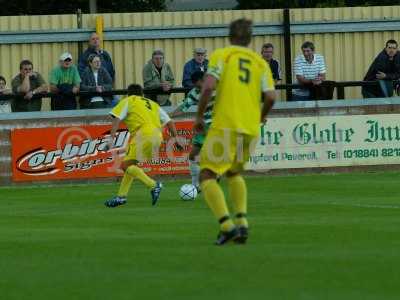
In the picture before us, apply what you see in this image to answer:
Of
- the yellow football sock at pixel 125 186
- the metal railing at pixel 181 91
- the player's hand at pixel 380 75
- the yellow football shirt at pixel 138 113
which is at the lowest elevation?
the yellow football sock at pixel 125 186

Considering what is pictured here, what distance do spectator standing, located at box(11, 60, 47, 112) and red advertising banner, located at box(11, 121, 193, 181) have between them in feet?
1.92

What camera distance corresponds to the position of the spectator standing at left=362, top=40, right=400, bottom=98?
25.6 meters

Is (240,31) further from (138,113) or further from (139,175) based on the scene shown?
(138,113)

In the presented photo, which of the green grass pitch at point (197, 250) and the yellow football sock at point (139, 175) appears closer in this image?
the green grass pitch at point (197, 250)

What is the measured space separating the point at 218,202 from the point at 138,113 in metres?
7.51

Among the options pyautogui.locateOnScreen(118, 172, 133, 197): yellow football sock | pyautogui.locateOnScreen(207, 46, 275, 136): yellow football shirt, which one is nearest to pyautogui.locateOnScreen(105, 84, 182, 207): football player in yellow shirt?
pyautogui.locateOnScreen(118, 172, 133, 197): yellow football sock

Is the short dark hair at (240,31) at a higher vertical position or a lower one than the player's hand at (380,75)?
higher

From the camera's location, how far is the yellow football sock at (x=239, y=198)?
40.7ft

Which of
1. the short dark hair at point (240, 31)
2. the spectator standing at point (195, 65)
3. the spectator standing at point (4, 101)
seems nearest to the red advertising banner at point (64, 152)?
the spectator standing at point (4, 101)

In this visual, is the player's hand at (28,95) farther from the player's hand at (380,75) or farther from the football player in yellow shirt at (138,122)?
the player's hand at (380,75)

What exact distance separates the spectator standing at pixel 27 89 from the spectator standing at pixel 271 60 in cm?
405

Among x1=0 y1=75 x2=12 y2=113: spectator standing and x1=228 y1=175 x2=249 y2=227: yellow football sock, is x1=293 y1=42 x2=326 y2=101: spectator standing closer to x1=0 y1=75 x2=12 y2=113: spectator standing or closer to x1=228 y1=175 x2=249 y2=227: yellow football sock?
x1=0 y1=75 x2=12 y2=113: spectator standing

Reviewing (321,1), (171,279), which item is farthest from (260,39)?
(321,1)

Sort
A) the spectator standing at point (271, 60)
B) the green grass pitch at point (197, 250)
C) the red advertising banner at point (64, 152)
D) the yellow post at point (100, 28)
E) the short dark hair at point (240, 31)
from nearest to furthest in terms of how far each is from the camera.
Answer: the green grass pitch at point (197, 250)
the short dark hair at point (240, 31)
the red advertising banner at point (64, 152)
the spectator standing at point (271, 60)
the yellow post at point (100, 28)
